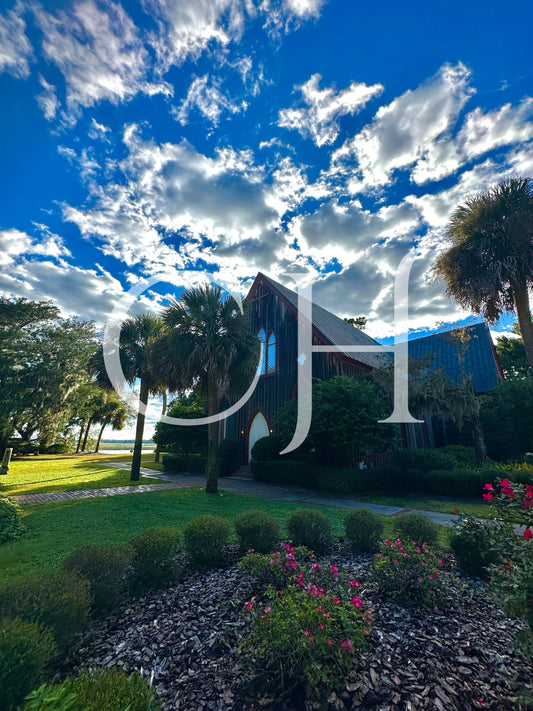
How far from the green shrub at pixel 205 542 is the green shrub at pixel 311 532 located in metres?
1.26

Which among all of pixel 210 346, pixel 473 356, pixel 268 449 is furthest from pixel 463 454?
pixel 210 346

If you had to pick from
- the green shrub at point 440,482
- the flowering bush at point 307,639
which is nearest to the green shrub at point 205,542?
the flowering bush at point 307,639

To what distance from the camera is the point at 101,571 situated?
343cm

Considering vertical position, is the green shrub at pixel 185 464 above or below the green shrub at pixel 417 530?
below

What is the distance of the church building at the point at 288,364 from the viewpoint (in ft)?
53.9

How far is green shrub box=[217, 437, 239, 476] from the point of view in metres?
17.8

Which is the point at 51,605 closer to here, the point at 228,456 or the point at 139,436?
the point at 139,436

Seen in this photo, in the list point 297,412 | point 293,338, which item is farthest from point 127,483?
point 293,338

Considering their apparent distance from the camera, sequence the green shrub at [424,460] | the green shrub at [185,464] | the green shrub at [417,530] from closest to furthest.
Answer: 1. the green shrub at [417,530]
2. the green shrub at [424,460]
3. the green shrub at [185,464]

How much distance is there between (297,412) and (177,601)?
10.1m

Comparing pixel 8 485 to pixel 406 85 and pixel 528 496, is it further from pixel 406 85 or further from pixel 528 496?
pixel 406 85

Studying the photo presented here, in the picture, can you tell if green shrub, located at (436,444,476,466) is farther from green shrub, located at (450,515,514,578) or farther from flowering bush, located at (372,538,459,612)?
flowering bush, located at (372,538,459,612)

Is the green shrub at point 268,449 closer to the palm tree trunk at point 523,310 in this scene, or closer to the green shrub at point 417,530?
the green shrub at point 417,530

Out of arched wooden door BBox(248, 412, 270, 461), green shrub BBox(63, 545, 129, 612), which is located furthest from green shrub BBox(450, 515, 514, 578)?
arched wooden door BBox(248, 412, 270, 461)
